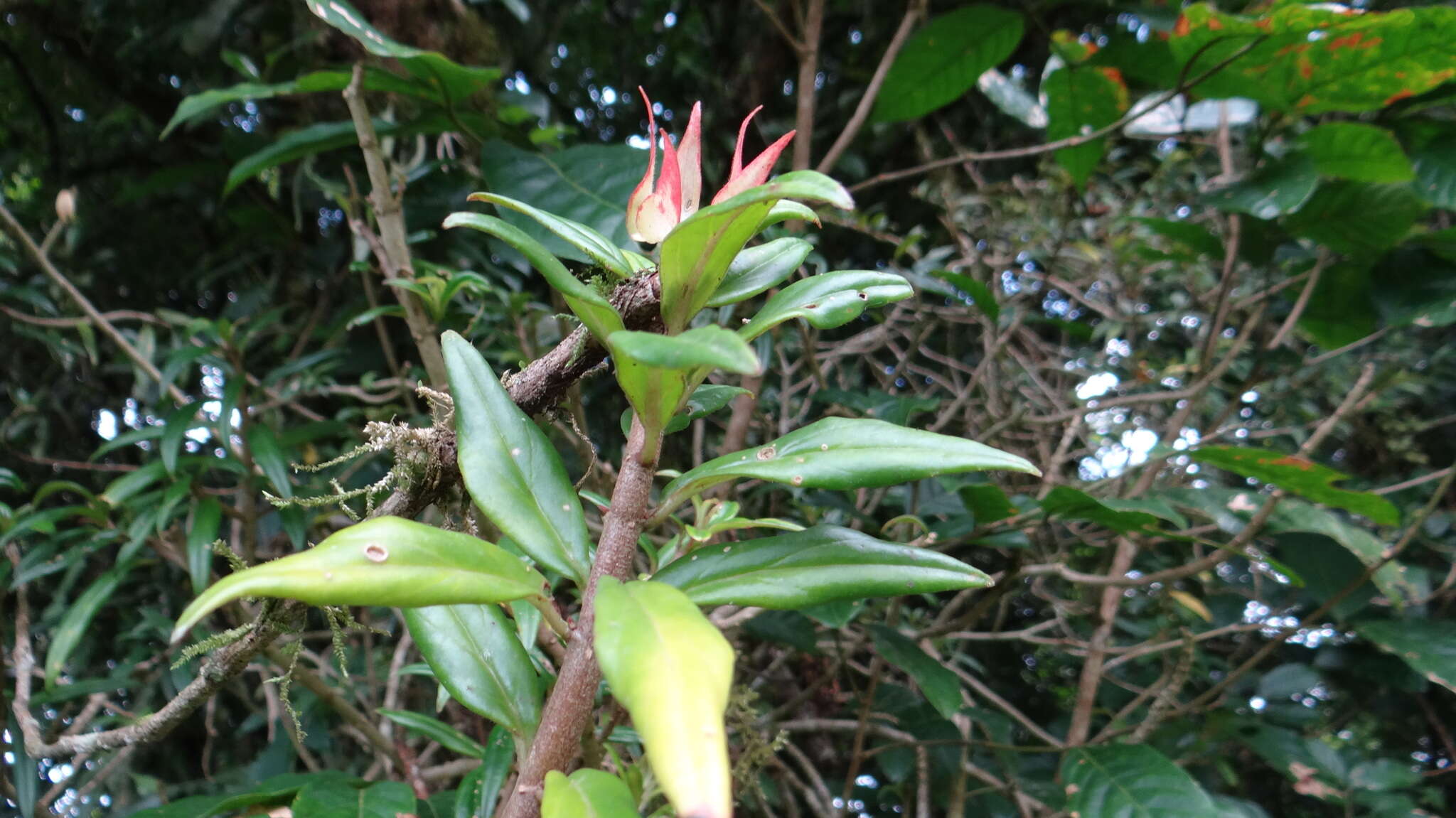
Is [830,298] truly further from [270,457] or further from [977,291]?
[270,457]

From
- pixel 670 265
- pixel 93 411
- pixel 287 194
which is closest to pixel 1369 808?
pixel 670 265

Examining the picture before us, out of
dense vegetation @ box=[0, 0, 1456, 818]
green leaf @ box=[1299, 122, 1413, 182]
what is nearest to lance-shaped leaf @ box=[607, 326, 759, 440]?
dense vegetation @ box=[0, 0, 1456, 818]

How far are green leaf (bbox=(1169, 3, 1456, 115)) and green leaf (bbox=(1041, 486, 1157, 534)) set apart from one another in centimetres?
64

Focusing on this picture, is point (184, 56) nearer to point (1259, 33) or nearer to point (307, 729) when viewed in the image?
point (307, 729)

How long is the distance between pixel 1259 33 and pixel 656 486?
100 centimetres

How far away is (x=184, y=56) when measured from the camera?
1.67 meters

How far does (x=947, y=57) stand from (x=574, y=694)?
1.21m

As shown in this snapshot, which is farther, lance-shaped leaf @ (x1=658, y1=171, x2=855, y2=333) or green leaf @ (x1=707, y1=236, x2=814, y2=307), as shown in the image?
green leaf @ (x1=707, y1=236, x2=814, y2=307)

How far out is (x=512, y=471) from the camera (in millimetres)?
392

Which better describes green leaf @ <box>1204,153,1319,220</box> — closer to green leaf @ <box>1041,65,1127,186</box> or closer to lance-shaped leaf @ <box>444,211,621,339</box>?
green leaf @ <box>1041,65,1127,186</box>

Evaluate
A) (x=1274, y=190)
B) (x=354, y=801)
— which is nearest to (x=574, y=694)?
(x=354, y=801)

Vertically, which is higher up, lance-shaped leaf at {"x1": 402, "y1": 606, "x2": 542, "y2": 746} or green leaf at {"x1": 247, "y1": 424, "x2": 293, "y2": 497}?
green leaf at {"x1": 247, "y1": 424, "x2": 293, "y2": 497}

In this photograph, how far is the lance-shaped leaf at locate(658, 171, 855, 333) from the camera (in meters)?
0.32

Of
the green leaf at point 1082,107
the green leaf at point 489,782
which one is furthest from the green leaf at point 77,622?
the green leaf at point 1082,107
